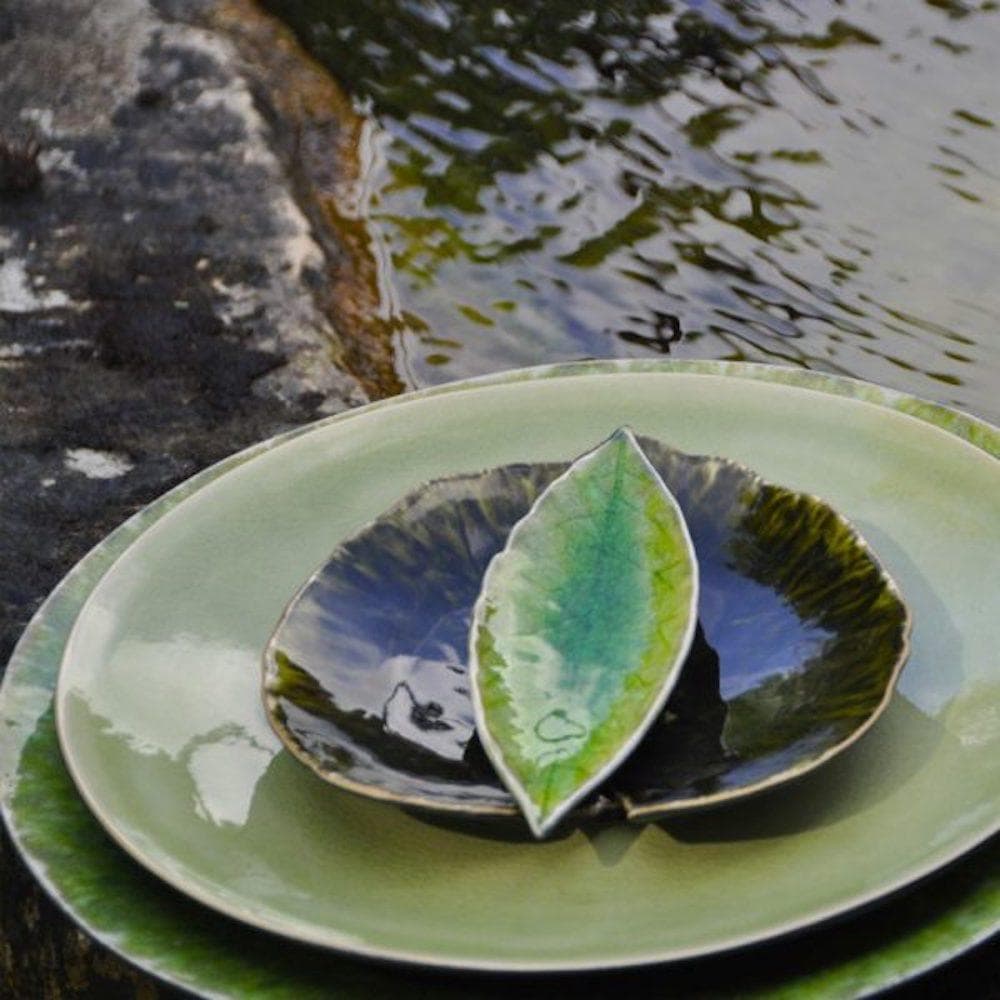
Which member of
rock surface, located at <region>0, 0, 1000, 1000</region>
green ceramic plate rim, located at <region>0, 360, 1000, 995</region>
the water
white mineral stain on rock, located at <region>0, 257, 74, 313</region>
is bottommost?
white mineral stain on rock, located at <region>0, 257, 74, 313</region>

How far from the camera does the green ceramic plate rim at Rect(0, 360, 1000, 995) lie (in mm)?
652

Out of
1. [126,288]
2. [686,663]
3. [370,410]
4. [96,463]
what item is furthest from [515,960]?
[126,288]

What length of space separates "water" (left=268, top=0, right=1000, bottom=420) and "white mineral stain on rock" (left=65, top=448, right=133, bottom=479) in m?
0.38

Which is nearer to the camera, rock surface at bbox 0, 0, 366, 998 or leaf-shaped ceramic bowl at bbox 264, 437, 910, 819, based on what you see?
leaf-shaped ceramic bowl at bbox 264, 437, 910, 819

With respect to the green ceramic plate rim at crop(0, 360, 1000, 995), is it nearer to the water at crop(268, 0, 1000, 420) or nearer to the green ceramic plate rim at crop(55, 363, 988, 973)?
the green ceramic plate rim at crop(55, 363, 988, 973)

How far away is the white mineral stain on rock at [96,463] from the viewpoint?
56.1 inches

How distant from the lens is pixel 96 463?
144 cm

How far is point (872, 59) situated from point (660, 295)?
478mm

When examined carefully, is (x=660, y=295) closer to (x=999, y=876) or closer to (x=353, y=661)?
(x=353, y=661)

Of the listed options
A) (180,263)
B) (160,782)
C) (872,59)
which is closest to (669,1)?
(872,59)

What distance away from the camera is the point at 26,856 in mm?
755

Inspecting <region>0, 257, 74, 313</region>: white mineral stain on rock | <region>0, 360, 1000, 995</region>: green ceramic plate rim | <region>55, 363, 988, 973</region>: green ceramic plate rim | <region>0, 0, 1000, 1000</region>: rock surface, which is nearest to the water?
<region>0, 0, 1000, 1000</region>: rock surface

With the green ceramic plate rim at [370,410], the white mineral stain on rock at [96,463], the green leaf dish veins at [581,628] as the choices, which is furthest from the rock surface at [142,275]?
the green leaf dish veins at [581,628]

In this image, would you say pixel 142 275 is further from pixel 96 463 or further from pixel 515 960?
pixel 515 960
